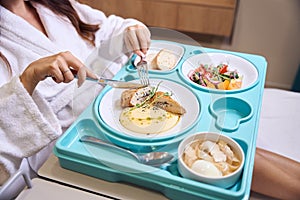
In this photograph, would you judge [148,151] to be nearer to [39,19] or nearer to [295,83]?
[39,19]

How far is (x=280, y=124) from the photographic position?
962 mm

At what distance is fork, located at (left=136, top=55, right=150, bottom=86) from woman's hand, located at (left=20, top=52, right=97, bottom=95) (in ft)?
0.54

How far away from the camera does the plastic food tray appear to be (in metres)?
0.53

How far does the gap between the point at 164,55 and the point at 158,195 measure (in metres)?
0.44

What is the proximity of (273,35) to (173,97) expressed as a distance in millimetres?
1234

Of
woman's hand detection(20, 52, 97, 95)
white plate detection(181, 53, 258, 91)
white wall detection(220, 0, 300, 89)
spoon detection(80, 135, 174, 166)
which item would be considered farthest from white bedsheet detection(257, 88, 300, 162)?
white wall detection(220, 0, 300, 89)

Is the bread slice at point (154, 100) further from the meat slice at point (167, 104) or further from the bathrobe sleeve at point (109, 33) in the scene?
the bathrobe sleeve at point (109, 33)

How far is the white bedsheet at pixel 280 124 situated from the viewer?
2.91 feet

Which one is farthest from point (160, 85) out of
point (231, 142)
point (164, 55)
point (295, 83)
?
point (295, 83)

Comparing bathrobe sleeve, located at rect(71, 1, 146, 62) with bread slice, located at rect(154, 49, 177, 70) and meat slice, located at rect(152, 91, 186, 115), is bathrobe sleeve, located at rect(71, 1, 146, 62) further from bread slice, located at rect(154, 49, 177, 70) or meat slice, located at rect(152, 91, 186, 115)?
meat slice, located at rect(152, 91, 186, 115)

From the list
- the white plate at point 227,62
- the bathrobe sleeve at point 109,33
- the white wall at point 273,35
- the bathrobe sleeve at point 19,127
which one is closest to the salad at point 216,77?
the white plate at point 227,62

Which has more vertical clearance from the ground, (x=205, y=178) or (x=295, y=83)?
(x=205, y=178)

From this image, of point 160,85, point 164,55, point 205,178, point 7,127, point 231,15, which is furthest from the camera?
point 231,15

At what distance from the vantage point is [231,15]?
5.43 ft
